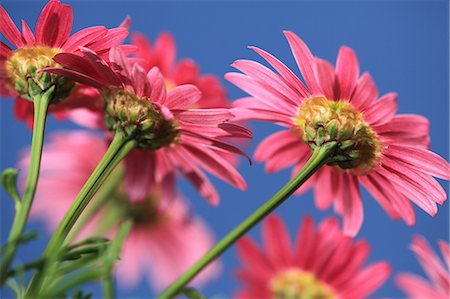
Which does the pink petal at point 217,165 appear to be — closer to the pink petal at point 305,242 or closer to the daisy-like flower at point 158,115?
the daisy-like flower at point 158,115

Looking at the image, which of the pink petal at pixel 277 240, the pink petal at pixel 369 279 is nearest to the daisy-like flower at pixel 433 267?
the pink petal at pixel 369 279

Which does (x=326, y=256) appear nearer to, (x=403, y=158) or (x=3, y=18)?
(x=403, y=158)

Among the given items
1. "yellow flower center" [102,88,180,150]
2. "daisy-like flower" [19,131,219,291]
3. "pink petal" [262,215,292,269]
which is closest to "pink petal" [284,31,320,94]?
"yellow flower center" [102,88,180,150]

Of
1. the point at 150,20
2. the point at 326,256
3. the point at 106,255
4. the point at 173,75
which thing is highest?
the point at 150,20

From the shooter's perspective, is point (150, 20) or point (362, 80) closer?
point (362, 80)

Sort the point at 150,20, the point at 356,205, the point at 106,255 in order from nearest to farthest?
the point at 106,255 → the point at 356,205 → the point at 150,20

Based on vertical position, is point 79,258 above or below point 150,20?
below

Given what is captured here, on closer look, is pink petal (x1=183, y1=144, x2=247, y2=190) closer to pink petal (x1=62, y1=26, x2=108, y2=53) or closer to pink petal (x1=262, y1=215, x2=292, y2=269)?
pink petal (x1=62, y1=26, x2=108, y2=53)

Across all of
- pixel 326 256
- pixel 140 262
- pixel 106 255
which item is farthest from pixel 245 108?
pixel 140 262
